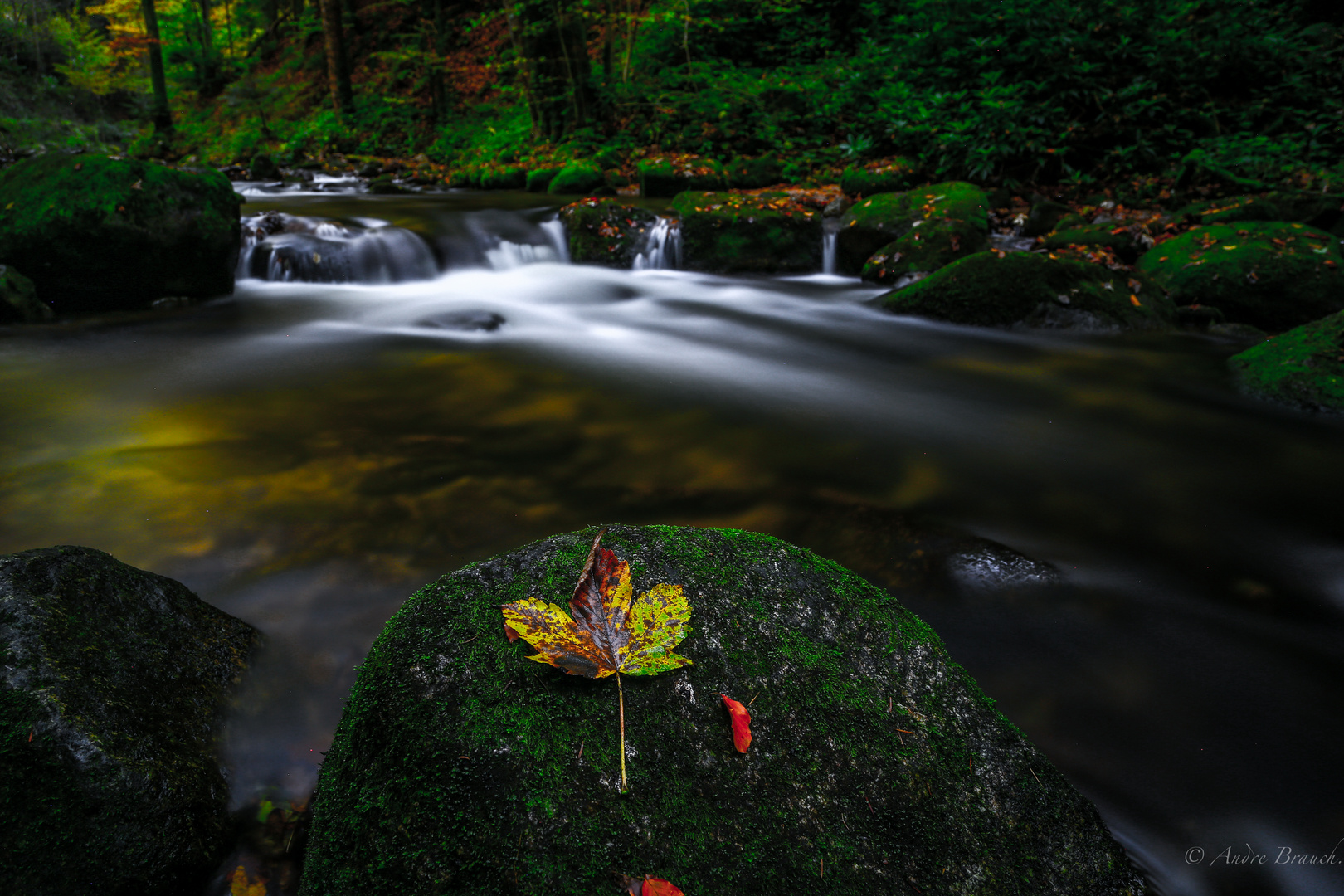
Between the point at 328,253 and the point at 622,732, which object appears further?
the point at 328,253

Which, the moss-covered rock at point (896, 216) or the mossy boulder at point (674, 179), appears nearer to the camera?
the moss-covered rock at point (896, 216)

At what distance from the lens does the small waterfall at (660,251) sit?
9125 mm

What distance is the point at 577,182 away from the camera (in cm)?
1284

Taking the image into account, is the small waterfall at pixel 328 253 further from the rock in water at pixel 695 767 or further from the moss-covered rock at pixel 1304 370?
the moss-covered rock at pixel 1304 370

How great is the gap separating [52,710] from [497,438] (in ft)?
9.20

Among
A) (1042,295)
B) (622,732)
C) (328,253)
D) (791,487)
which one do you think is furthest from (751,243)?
(622,732)

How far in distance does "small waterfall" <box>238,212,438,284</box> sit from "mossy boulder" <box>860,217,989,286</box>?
5.79m

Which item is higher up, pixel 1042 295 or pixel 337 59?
pixel 337 59

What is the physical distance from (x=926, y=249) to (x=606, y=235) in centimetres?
413

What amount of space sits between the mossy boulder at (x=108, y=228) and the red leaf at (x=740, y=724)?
302 inches

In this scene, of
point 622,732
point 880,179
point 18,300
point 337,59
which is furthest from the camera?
point 337,59

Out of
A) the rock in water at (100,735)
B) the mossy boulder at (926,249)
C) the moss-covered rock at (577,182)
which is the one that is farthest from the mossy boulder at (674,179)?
the rock in water at (100,735)

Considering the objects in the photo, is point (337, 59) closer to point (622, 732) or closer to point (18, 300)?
point (18, 300)

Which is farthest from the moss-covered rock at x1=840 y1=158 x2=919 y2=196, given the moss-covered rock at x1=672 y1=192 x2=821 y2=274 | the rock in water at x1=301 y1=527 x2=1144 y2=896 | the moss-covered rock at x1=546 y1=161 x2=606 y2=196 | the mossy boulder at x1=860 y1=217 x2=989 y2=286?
the rock in water at x1=301 y1=527 x2=1144 y2=896
